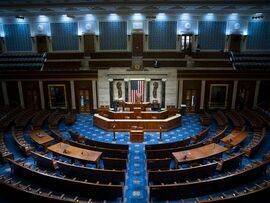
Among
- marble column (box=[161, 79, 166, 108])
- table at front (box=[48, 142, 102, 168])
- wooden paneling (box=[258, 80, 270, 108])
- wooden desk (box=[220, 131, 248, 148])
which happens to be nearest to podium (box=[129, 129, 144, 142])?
table at front (box=[48, 142, 102, 168])

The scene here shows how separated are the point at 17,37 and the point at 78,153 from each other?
14307 millimetres

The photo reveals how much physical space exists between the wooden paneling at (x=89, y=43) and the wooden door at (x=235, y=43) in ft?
35.5

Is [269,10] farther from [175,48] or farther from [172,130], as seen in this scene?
[172,130]

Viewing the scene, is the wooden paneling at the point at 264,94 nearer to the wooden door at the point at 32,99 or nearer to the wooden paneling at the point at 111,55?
the wooden paneling at the point at 111,55

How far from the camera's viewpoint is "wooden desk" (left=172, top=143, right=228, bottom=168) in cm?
780

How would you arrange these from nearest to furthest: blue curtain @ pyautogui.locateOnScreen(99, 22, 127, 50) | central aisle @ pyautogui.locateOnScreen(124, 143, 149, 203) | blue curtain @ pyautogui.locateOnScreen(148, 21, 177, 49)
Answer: central aisle @ pyautogui.locateOnScreen(124, 143, 149, 203) < blue curtain @ pyautogui.locateOnScreen(148, 21, 177, 49) < blue curtain @ pyautogui.locateOnScreen(99, 22, 127, 50)

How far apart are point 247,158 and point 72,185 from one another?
22.1ft

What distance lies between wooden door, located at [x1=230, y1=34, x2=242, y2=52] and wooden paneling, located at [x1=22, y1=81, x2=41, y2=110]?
48.6 feet

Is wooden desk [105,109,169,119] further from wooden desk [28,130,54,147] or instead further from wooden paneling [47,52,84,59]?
wooden paneling [47,52,84,59]

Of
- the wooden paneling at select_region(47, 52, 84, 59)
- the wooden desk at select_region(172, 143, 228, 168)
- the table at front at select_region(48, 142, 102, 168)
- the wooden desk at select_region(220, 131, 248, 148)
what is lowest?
the wooden desk at select_region(220, 131, 248, 148)

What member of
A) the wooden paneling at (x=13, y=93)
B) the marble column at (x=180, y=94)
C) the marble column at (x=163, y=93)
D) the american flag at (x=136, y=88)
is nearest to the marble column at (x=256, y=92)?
the marble column at (x=180, y=94)

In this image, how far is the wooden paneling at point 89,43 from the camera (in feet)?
58.5

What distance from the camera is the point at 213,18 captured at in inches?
679

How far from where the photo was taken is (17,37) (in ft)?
60.0
